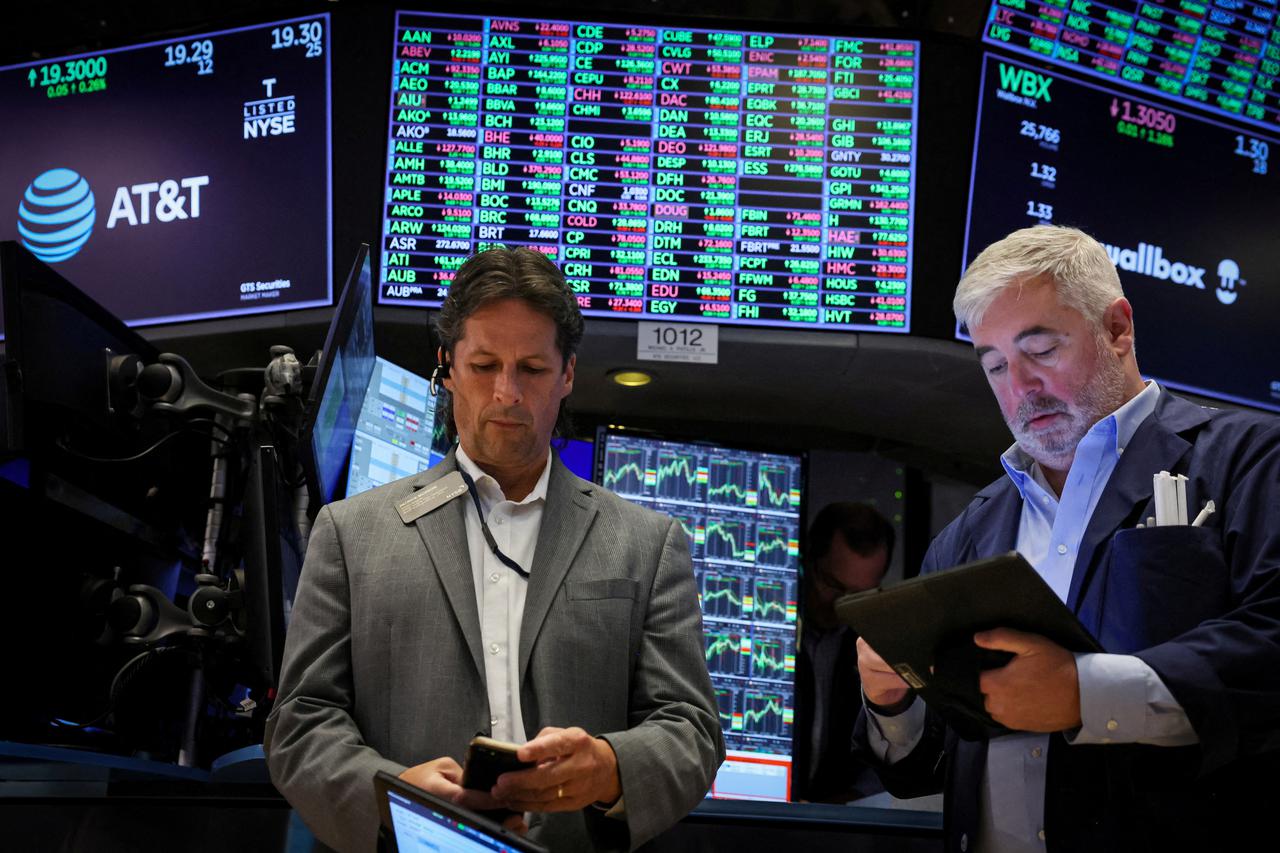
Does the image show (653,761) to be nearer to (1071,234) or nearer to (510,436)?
(510,436)

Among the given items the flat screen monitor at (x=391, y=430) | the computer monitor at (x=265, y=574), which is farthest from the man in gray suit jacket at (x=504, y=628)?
the flat screen monitor at (x=391, y=430)

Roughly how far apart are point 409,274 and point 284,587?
1826 millimetres

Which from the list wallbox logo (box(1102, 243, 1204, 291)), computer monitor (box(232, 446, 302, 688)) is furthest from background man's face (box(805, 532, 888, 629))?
computer monitor (box(232, 446, 302, 688))

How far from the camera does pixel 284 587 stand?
7.68 ft

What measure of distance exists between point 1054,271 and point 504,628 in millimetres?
1051

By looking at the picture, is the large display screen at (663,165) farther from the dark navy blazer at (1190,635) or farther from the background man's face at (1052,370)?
the dark navy blazer at (1190,635)

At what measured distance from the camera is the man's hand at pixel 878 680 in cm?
190

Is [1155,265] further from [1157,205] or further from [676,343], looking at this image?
[676,343]

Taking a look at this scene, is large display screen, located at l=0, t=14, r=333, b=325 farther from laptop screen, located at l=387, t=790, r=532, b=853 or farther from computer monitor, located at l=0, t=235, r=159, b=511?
laptop screen, located at l=387, t=790, r=532, b=853

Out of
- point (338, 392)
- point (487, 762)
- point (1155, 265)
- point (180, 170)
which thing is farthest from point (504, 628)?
point (1155, 265)

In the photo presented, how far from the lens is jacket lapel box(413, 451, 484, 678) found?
5.81 ft

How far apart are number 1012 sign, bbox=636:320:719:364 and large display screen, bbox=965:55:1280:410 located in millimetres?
891

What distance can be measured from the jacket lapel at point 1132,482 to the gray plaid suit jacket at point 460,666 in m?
0.60

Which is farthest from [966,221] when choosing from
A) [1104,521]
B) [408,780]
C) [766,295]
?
[408,780]
